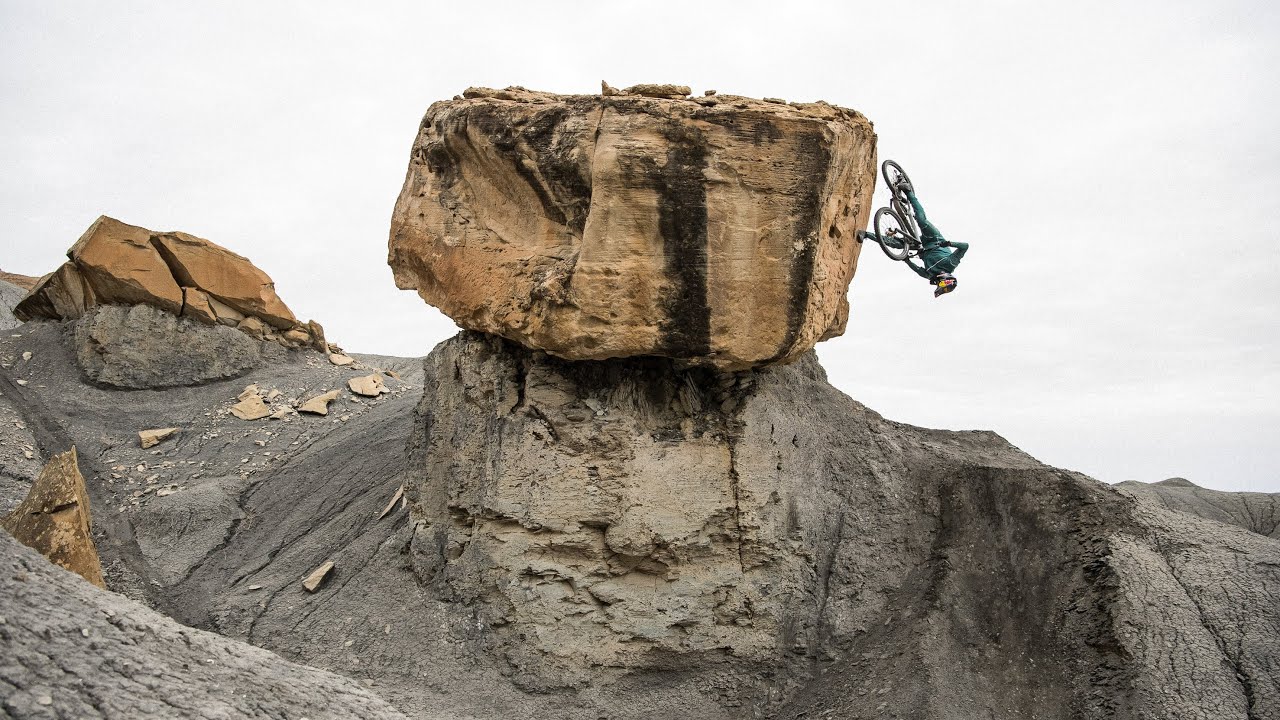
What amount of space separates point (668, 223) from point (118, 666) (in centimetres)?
495

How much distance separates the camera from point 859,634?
9641 millimetres

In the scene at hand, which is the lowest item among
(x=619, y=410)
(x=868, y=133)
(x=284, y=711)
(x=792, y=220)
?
(x=284, y=711)

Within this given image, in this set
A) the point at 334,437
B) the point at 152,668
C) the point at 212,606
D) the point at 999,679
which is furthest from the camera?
the point at 334,437

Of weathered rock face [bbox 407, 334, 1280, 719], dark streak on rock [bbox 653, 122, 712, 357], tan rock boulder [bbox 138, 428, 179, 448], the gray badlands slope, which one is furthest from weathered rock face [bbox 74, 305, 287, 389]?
dark streak on rock [bbox 653, 122, 712, 357]

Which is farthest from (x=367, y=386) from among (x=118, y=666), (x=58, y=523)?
(x=118, y=666)

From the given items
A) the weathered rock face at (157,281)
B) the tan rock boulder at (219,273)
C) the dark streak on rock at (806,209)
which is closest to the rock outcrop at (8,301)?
the weathered rock face at (157,281)

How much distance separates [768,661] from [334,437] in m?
7.92

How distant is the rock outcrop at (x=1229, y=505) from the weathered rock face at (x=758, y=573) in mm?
8558

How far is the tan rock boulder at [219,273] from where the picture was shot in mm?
15719

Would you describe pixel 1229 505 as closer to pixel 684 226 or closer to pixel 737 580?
pixel 737 580

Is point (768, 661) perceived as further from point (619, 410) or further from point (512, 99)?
point (512, 99)

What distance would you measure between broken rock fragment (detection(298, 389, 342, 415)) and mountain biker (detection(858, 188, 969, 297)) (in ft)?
30.4

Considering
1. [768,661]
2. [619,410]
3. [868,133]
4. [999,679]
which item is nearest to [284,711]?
[619,410]

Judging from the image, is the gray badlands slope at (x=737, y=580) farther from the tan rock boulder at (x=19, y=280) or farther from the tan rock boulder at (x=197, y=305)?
the tan rock boulder at (x=19, y=280)
